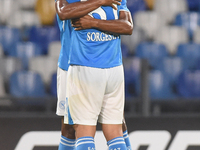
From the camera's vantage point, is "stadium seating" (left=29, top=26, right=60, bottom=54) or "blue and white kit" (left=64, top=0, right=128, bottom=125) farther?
"stadium seating" (left=29, top=26, right=60, bottom=54)

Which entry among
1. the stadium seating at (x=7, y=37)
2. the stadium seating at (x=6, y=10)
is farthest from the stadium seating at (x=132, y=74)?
the stadium seating at (x=6, y=10)

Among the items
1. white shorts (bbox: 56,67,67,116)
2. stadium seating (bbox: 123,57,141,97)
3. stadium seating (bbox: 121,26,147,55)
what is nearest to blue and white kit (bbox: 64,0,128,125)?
white shorts (bbox: 56,67,67,116)

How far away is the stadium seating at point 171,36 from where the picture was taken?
209 inches

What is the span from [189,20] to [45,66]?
2522 millimetres

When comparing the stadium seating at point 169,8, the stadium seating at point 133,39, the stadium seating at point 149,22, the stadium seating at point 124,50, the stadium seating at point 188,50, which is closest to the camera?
the stadium seating at point 124,50

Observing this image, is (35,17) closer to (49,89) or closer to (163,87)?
(49,89)

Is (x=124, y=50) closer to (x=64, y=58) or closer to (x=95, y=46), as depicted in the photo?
(x=64, y=58)

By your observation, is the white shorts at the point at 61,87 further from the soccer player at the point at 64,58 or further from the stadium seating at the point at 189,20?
the stadium seating at the point at 189,20

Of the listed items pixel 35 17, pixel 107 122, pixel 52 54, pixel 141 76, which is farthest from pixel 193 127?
pixel 35 17

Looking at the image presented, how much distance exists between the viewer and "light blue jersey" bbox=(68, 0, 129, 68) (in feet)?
6.40

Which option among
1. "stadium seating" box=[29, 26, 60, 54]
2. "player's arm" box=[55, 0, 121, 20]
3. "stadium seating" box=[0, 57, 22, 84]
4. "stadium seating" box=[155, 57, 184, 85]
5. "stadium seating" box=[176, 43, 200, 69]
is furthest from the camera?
"stadium seating" box=[29, 26, 60, 54]

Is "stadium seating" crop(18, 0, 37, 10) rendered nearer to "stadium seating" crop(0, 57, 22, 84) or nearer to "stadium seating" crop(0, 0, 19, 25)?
"stadium seating" crop(0, 0, 19, 25)

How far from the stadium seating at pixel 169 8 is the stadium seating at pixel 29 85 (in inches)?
102

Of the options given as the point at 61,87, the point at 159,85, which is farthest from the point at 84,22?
the point at 159,85
